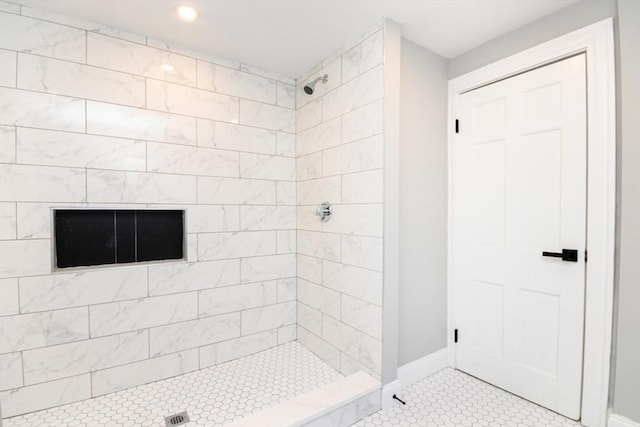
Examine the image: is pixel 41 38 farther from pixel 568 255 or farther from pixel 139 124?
pixel 568 255

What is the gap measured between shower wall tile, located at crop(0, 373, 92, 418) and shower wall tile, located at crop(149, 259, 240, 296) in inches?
25.4

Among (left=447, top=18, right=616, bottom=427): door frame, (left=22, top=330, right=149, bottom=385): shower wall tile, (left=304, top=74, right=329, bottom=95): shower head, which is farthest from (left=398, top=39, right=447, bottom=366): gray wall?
(left=22, top=330, right=149, bottom=385): shower wall tile

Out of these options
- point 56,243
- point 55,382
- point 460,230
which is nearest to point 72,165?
point 56,243

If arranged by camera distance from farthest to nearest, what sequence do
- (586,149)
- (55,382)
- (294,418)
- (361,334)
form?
(361,334)
(55,382)
(586,149)
(294,418)

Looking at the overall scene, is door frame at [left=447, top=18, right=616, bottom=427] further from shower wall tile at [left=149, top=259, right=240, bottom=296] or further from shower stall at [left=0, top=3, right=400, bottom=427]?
shower wall tile at [left=149, top=259, right=240, bottom=296]

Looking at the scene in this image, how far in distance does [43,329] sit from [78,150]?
1103 millimetres

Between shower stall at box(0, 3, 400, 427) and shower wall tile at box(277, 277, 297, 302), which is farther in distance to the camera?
shower wall tile at box(277, 277, 297, 302)

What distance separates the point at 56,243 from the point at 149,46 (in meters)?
1.44

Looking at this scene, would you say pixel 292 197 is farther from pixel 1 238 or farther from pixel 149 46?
pixel 1 238

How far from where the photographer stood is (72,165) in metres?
1.83

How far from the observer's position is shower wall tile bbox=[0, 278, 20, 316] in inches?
65.6

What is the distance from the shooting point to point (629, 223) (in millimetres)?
1469

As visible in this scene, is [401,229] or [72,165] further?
[401,229]

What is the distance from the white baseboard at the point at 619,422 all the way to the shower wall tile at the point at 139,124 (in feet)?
9.87
